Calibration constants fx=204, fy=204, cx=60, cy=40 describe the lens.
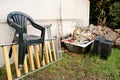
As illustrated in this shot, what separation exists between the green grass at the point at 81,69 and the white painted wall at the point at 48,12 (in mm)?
839

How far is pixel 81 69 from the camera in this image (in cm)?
450

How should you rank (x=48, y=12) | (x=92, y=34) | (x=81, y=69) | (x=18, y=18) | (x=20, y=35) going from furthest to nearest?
(x=92, y=34)
(x=48, y=12)
(x=81, y=69)
(x=18, y=18)
(x=20, y=35)

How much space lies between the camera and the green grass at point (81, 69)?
13.4ft

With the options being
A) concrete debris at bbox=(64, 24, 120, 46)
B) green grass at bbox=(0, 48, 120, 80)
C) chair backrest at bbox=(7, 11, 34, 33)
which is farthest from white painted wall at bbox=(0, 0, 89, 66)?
Answer: green grass at bbox=(0, 48, 120, 80)

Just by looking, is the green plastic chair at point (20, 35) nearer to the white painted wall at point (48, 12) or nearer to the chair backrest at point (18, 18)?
the chair backrest at point (18, 18)

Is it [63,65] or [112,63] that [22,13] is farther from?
[112,63]

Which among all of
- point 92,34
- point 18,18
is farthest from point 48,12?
point 92,34

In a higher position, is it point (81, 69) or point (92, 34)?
point (92, 34)

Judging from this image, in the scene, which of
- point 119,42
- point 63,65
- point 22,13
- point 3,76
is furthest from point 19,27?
point 119,42

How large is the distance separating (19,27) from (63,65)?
57.6 inches

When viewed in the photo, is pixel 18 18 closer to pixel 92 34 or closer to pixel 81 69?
pixel 81 69

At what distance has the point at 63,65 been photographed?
4637 millimetres

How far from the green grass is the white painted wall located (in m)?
0.84

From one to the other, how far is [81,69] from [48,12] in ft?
5.96
